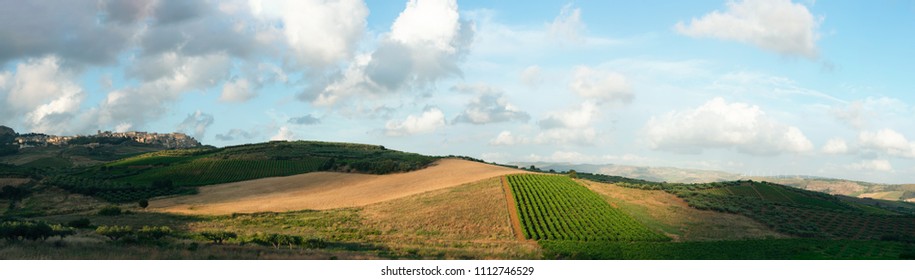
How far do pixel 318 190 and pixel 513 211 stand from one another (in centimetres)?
5556

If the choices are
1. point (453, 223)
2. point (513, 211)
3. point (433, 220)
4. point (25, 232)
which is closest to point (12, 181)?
point (25, 232)

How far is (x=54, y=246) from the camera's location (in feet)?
97.7

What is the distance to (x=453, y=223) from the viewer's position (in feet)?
200

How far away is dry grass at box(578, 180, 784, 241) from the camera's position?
61062mm

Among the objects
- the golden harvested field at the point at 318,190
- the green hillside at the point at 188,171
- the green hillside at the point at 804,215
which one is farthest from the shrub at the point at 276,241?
the green hillside at the point at 188,171

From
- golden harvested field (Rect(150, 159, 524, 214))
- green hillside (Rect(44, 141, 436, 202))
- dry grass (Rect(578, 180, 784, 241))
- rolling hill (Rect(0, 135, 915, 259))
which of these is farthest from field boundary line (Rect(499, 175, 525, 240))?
green hillside (Rect(44, 141, 436, 202))

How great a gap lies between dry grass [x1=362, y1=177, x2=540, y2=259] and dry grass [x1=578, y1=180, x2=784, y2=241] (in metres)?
19.6

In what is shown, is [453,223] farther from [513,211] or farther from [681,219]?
[681,219]

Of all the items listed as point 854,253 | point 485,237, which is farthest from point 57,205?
point 854,253

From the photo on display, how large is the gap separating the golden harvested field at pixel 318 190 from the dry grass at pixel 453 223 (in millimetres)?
9961

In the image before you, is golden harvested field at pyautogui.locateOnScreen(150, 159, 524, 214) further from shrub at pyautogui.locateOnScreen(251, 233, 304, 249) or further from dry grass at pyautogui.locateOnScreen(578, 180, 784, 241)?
shrub at pyautogui.locateOnScreen(251, 233, 304, 249)

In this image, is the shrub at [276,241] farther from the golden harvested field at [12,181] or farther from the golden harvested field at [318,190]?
the golden harvested field at [12,181]

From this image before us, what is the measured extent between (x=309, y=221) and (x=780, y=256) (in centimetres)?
5249

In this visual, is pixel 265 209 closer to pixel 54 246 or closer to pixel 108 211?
pixel 108 211
